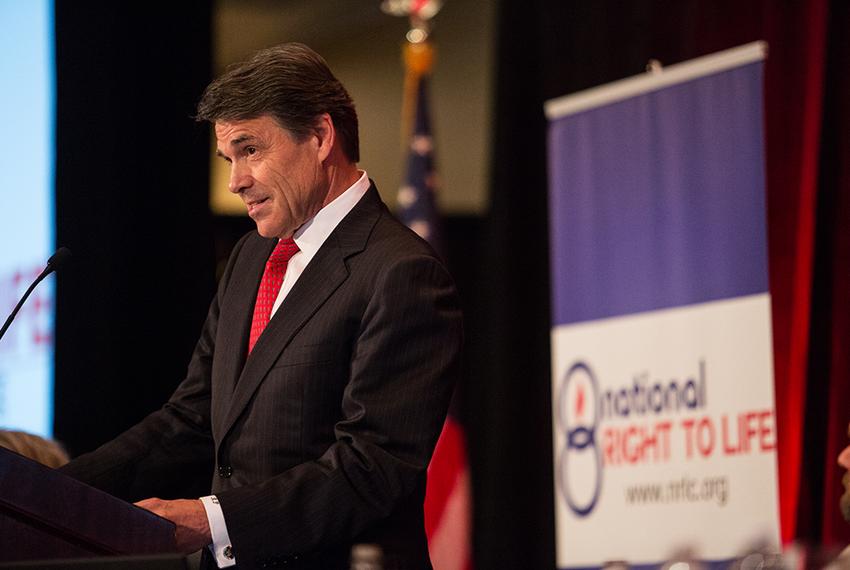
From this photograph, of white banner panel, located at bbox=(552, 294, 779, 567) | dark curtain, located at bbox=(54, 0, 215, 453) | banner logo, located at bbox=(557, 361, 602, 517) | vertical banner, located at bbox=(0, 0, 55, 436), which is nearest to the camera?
white banner panel, located at bbox=(552, 294, 779, 567)

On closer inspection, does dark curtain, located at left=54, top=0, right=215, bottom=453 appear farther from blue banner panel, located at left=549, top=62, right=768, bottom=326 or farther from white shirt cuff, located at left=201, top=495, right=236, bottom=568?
white shirt cuff, located at left=201, top=495, right=236, bottom=568

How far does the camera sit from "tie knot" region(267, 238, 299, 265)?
277 cm

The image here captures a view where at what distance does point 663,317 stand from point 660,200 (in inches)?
19.8

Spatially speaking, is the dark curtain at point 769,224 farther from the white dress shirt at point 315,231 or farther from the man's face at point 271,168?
the man's face at point 271,168

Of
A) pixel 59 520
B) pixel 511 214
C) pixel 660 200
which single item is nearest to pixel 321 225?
pixel 59 520

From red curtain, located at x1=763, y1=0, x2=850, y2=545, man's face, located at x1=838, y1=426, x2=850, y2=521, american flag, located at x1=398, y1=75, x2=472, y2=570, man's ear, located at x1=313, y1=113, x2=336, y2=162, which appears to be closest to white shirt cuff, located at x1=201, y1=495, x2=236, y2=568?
man's ear, located at x1=313, y1=113, x2=336, y2=162

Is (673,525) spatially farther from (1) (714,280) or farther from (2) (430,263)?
(2) (430,263)

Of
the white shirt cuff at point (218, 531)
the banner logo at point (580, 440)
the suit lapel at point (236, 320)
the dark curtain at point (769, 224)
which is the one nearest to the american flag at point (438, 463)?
the dark curtain at point (769, 224)

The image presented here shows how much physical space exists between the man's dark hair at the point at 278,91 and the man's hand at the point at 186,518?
76cm

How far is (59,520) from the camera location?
Answer: 82.0 inches

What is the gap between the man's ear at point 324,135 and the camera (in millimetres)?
2672

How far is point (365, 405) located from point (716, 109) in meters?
3.20

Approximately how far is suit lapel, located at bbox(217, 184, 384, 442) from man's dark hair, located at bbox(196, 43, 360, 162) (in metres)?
0.22

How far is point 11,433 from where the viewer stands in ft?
11.8
